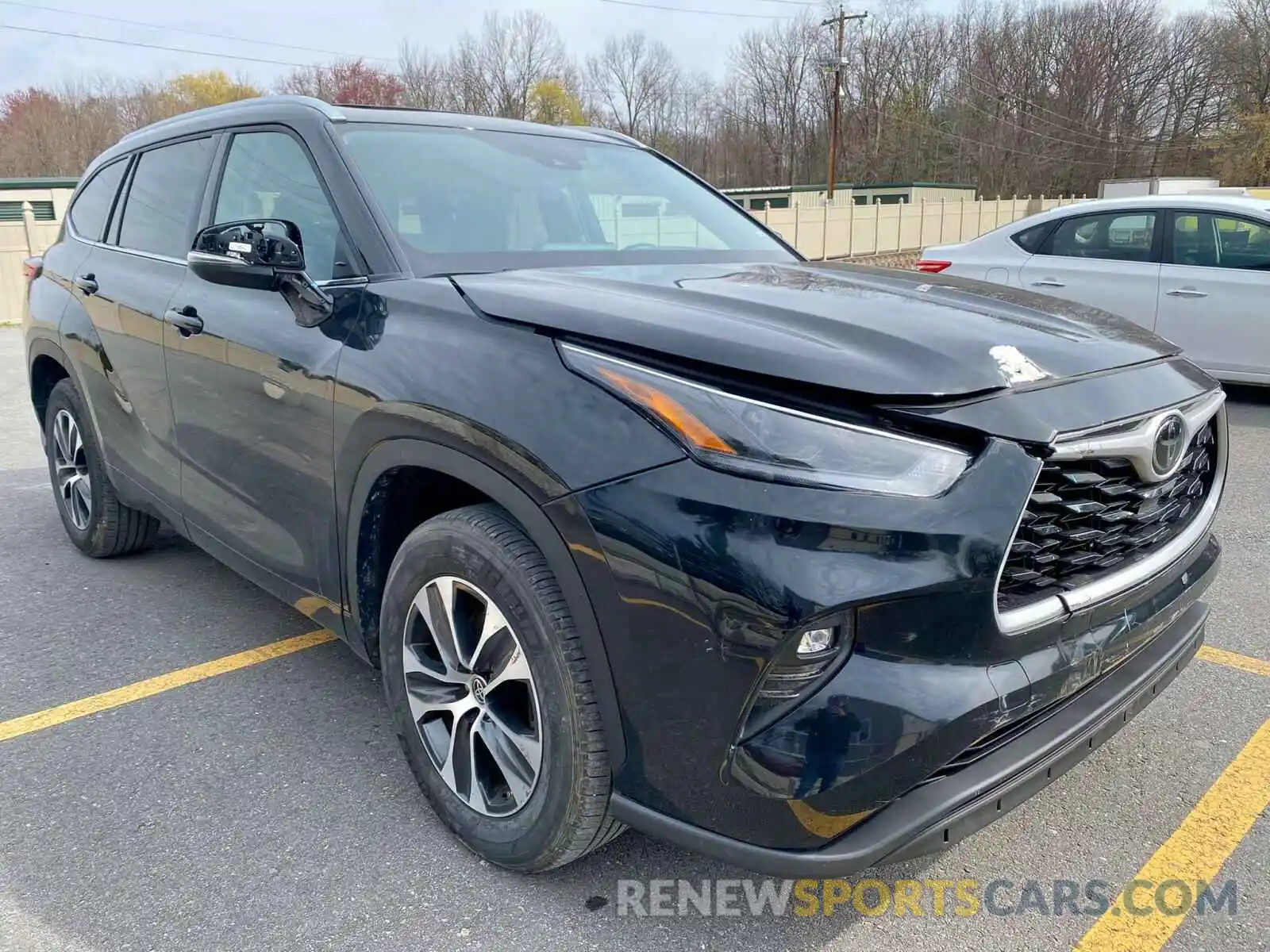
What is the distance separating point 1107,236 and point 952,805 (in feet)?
22.7

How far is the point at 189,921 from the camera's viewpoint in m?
2.14

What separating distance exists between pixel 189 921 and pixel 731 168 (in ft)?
276

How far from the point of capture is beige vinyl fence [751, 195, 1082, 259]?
28.9m

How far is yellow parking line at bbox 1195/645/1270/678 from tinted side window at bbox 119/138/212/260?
12.5 ft

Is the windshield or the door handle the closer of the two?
the windshield

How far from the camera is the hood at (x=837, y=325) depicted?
183cm

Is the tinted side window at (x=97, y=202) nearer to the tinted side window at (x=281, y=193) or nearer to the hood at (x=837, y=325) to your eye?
the tinted side window at (x=281, y=193)

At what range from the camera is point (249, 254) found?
250cm

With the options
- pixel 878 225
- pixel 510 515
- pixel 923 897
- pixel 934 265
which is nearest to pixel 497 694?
pixel 510 515

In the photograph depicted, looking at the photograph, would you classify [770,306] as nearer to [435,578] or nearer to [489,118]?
[435,578]

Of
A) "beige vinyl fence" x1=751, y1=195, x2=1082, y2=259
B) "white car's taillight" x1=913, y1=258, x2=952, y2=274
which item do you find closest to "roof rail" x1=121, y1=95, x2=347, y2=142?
"white car's taillight" x1=913, y1=258, x2=952, y2=274

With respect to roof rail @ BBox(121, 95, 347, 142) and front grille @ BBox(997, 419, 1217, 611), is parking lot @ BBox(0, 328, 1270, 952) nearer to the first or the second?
front grille @ BBox(997, 419, 1217, 611)

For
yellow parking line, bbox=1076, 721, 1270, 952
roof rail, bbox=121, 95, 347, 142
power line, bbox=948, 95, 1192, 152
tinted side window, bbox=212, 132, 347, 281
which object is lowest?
yellow parking line, bbox=1076, 721, 1270, 952

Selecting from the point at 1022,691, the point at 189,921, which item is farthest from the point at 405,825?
the point at 1022,691
